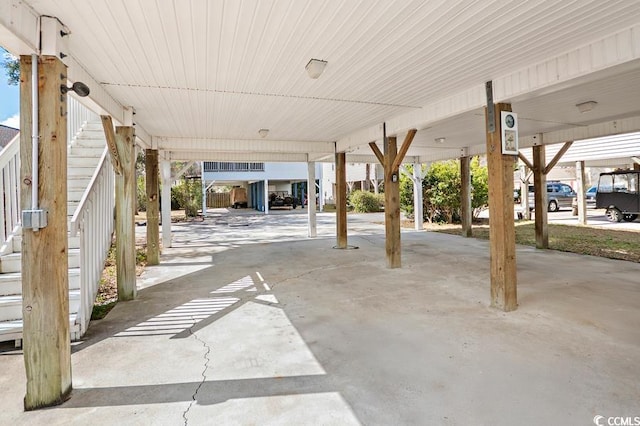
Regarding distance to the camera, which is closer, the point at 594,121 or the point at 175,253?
the point at 594,121

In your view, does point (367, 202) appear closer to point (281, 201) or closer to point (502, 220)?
point (281, 201)

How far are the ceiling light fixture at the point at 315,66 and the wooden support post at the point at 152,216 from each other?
16.7 ft

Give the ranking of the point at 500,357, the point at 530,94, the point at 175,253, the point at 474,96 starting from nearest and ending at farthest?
the point at 500,357 → the point at 530,94 → the point at 474,96 → the point at 175,253

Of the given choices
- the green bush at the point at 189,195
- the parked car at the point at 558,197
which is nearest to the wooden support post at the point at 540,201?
the parked car at the point at 558,197

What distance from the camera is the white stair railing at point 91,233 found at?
3575 mm

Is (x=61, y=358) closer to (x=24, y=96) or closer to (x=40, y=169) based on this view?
(x=40, y=169)

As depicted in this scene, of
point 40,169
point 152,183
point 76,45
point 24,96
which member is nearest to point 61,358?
point 40,169

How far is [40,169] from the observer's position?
2.37 meters

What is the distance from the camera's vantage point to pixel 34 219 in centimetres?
231

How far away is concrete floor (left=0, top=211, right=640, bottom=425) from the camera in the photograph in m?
2.27

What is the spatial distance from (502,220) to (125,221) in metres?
4.79

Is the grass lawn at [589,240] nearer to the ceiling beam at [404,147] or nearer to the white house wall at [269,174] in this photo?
the ceiling beam at [404,147]

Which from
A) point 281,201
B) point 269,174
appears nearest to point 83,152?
point 269,174

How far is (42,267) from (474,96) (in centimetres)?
481
